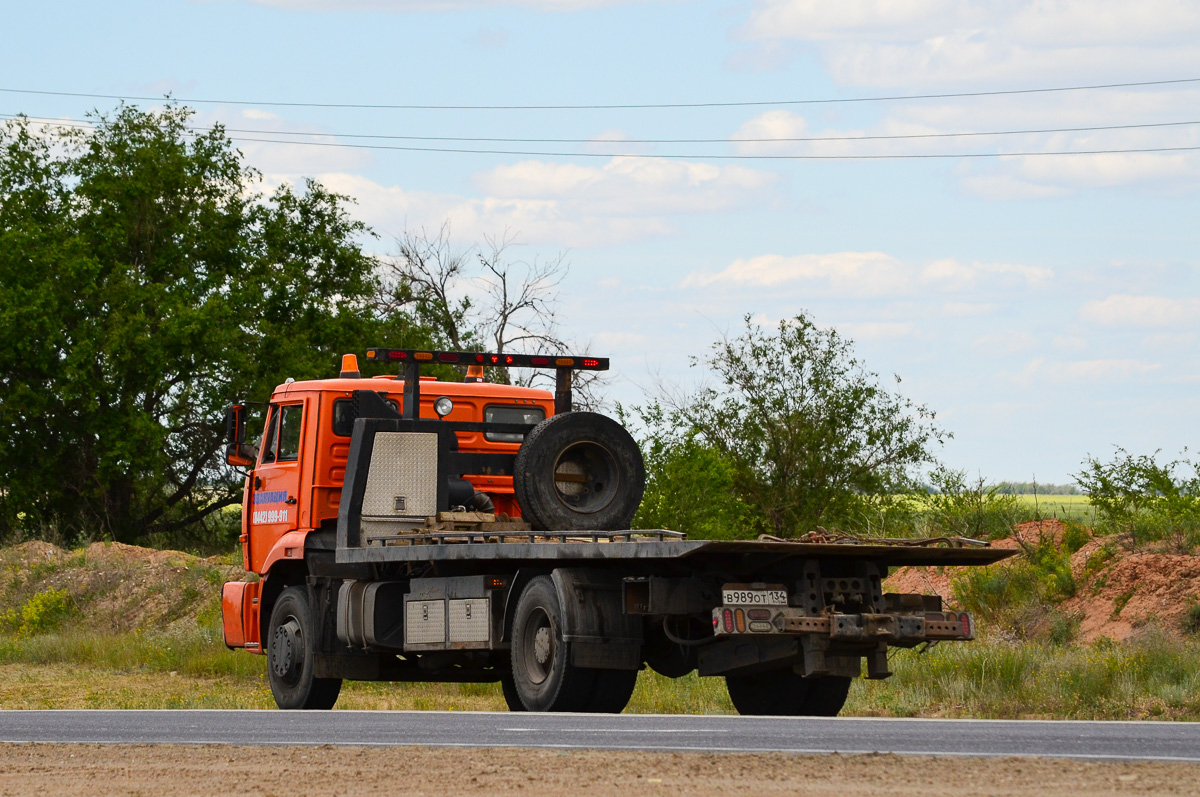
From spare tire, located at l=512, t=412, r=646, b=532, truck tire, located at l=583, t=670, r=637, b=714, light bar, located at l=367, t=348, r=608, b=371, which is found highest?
light bar, located at l=367, t=348, r=608, b=371

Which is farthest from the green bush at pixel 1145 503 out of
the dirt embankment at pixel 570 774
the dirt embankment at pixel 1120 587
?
the dirt embankment at pixel 570 774

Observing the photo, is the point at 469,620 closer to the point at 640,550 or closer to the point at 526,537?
the point at 526,537

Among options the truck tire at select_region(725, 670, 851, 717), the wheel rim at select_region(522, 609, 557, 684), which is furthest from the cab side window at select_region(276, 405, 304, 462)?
the truck tire at select_region(725, 670, 851, 717)

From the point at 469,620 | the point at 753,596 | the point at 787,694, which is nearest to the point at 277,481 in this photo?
the point at 469,620

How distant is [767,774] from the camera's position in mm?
8180

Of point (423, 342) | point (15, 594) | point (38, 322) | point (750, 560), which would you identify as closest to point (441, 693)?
point (750, 560)

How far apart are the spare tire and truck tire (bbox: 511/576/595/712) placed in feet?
5.55

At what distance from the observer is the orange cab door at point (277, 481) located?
1540cm

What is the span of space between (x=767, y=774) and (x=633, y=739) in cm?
161

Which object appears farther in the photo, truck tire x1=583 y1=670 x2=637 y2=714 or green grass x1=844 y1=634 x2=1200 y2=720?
green grass x1=844 y1=634 x2=1200 y2=720

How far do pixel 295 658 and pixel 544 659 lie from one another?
373 cm

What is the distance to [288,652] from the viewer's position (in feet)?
50.1

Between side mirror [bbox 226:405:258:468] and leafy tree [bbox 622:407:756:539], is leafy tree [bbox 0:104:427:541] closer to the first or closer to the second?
leafy tree [bbox 622:407:756:539]

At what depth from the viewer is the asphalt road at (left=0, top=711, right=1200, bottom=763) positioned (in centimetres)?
920
